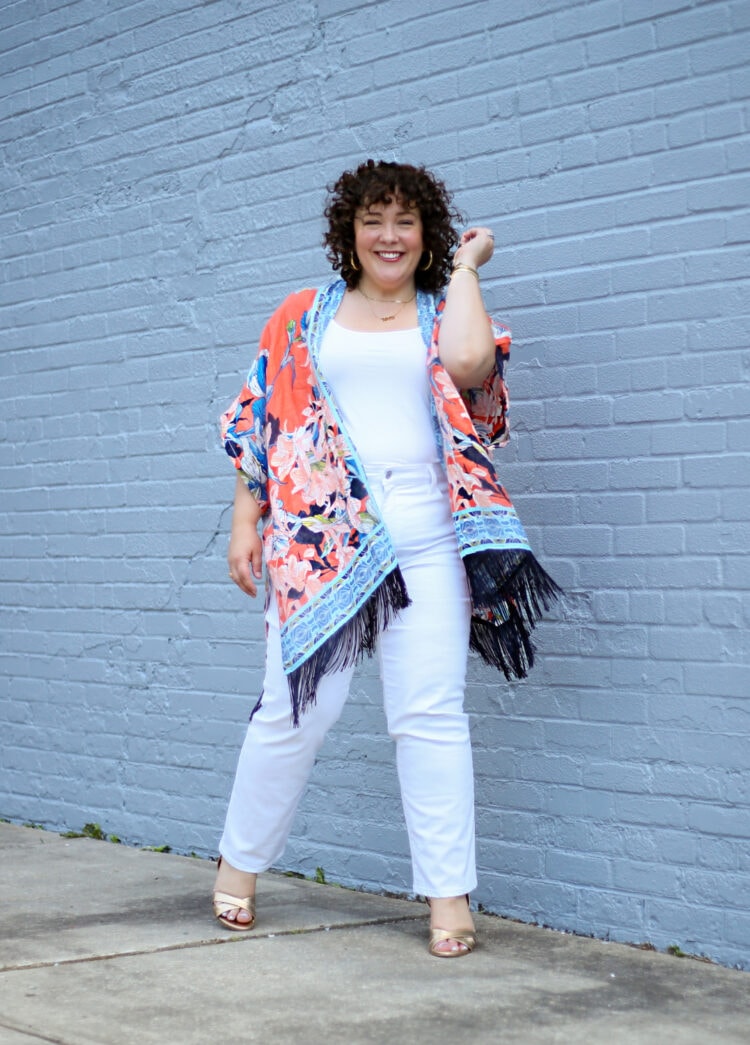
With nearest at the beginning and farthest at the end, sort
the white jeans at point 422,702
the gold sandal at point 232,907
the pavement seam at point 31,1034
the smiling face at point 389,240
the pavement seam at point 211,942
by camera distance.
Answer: the pavement seam at point 31,1034 < the pavement seam at point 211,942 < the white jeans at point 422,702 < the smiling face at point 389,240 < the gold sandal at point 232,907

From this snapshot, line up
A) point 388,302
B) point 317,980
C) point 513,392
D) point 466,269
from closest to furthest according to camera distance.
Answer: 1. point 317,980
2. point 466,269
3. point 388,302
4. point 513,392

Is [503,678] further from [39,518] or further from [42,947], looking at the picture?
[39,518]

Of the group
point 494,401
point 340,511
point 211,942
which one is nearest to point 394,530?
point 340,511

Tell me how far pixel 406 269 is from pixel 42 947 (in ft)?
6.08

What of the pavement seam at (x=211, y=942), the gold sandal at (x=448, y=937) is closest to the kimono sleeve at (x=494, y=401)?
the gold sandal at (x=448, y=937)

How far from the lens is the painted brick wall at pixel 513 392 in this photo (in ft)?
11.5

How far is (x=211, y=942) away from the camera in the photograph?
140 inches

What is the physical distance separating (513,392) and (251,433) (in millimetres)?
722

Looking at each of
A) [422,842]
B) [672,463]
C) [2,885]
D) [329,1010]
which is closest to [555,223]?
[672,463]

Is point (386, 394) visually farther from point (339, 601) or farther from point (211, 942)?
point (211, 942)

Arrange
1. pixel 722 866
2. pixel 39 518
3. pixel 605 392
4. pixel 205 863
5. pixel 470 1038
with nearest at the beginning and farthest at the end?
pixel 470 1038 < pixel 722 866 < pixel 605 392 < pixel 205 863 < pixel 39 518

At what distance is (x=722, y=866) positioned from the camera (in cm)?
344

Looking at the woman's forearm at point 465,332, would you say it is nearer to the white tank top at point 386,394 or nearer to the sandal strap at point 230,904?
the white tank top at point 386,394

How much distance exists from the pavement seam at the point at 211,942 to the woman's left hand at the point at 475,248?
1.69 meters
